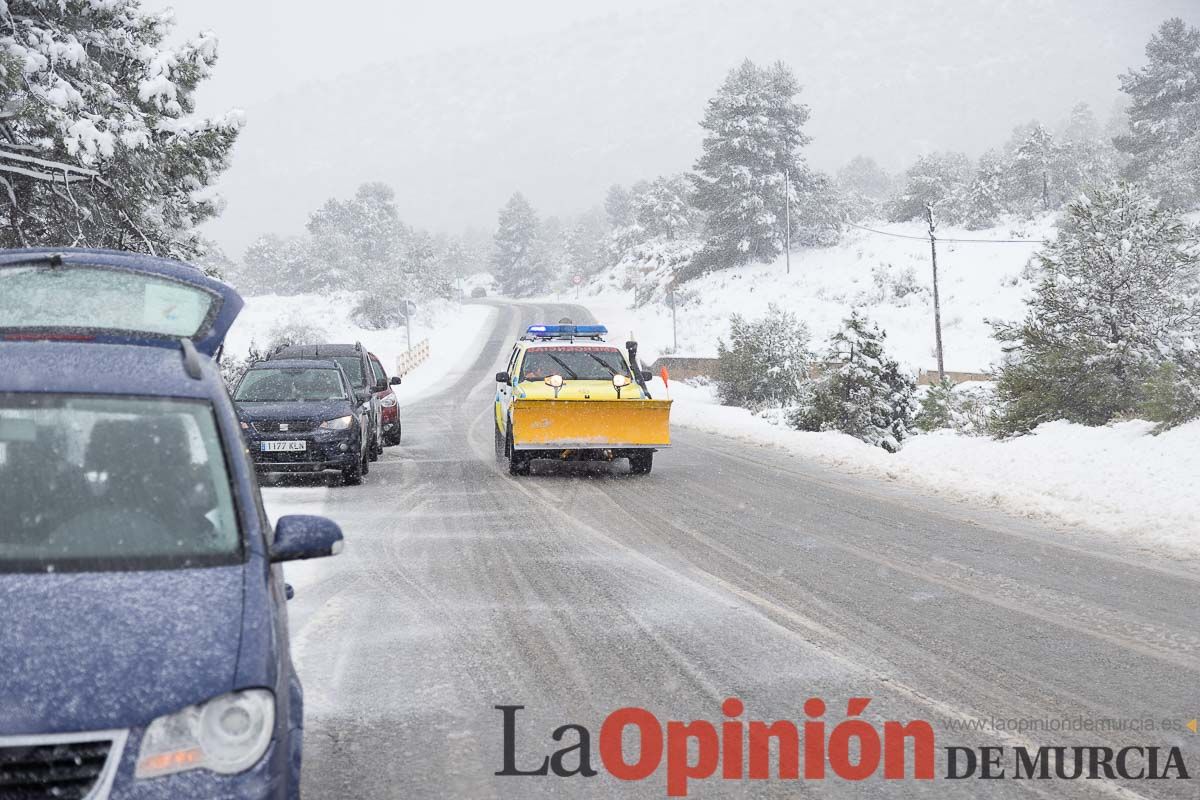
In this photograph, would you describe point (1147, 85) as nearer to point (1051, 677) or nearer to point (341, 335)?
point (341, 335)

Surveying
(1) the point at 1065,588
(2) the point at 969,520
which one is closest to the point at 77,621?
(1) the point at 1065,588

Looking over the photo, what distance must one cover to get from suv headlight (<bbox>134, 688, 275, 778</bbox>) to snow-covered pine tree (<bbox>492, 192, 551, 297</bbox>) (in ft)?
393

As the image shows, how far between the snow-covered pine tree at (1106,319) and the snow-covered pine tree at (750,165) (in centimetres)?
5354

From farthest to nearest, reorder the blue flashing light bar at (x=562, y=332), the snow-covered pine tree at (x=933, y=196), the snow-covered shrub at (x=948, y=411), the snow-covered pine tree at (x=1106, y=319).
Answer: the snow-covered pine tree at (x=933, y=196) → the snow-covered shrub at (x=948, y=411) → the blue flashing light bar at (x=562, y=332) → the snow-covered pine tree at (x=1106, y=319)

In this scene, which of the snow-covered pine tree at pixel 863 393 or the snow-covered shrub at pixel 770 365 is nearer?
the snow-covered pine tree at pixel 863 393

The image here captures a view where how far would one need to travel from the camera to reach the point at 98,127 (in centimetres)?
1772

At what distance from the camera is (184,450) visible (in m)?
3.57

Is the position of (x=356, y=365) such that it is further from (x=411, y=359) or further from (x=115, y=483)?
(x=411, y=359)

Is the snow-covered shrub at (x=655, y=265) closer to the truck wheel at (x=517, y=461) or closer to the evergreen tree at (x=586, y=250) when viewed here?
the evergreen tree at (x=586, y=250)

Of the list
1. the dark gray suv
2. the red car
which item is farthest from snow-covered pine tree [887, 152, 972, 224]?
the dark gray suv

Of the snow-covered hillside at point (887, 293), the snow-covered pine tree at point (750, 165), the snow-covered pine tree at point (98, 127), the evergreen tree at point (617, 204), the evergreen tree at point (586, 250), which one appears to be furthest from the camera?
the evergreen tree at point (617, 204)

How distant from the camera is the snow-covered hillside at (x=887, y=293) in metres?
46.2

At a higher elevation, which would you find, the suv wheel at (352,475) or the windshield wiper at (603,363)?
the windshield wiper at (603,363)

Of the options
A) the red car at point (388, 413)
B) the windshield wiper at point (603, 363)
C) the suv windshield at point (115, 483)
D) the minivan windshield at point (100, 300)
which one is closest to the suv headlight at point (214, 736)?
the suv windshield at point (115, 483)
